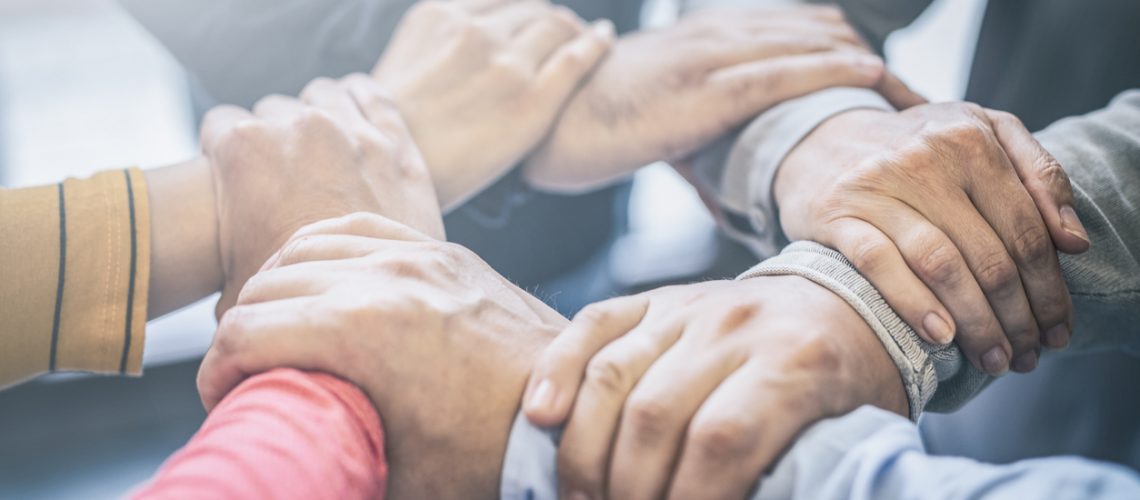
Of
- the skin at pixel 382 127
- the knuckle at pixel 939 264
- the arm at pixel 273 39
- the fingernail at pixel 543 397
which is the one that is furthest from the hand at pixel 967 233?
the arm at pixel 273 39

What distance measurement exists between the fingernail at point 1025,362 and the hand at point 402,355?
1.11 feet

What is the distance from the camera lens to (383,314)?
0.42 meters

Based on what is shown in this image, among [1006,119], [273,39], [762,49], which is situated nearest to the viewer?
[1006,119]

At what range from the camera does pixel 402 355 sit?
0.43 m

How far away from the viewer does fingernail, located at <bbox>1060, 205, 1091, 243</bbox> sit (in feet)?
1.69

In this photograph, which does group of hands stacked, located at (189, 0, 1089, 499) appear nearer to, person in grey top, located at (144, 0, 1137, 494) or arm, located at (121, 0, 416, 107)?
person in grey top, located at (144, 0, 1137, 494)

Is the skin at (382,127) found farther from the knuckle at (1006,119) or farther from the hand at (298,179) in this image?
the knuckle at (1006,119)

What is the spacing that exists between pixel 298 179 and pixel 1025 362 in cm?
54

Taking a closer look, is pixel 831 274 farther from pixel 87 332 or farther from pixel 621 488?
pixel 87 332

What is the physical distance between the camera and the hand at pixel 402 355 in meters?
0.42

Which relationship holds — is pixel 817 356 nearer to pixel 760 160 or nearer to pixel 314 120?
pixel 760 160

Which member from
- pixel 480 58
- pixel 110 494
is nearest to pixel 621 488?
pixel 480 58

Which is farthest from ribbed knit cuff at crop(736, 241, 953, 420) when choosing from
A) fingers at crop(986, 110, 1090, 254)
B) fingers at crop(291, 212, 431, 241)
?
fingers at crop(291, 212, 431, 241)

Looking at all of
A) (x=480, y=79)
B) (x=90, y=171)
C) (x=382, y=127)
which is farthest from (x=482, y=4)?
(x=90, y=171)
